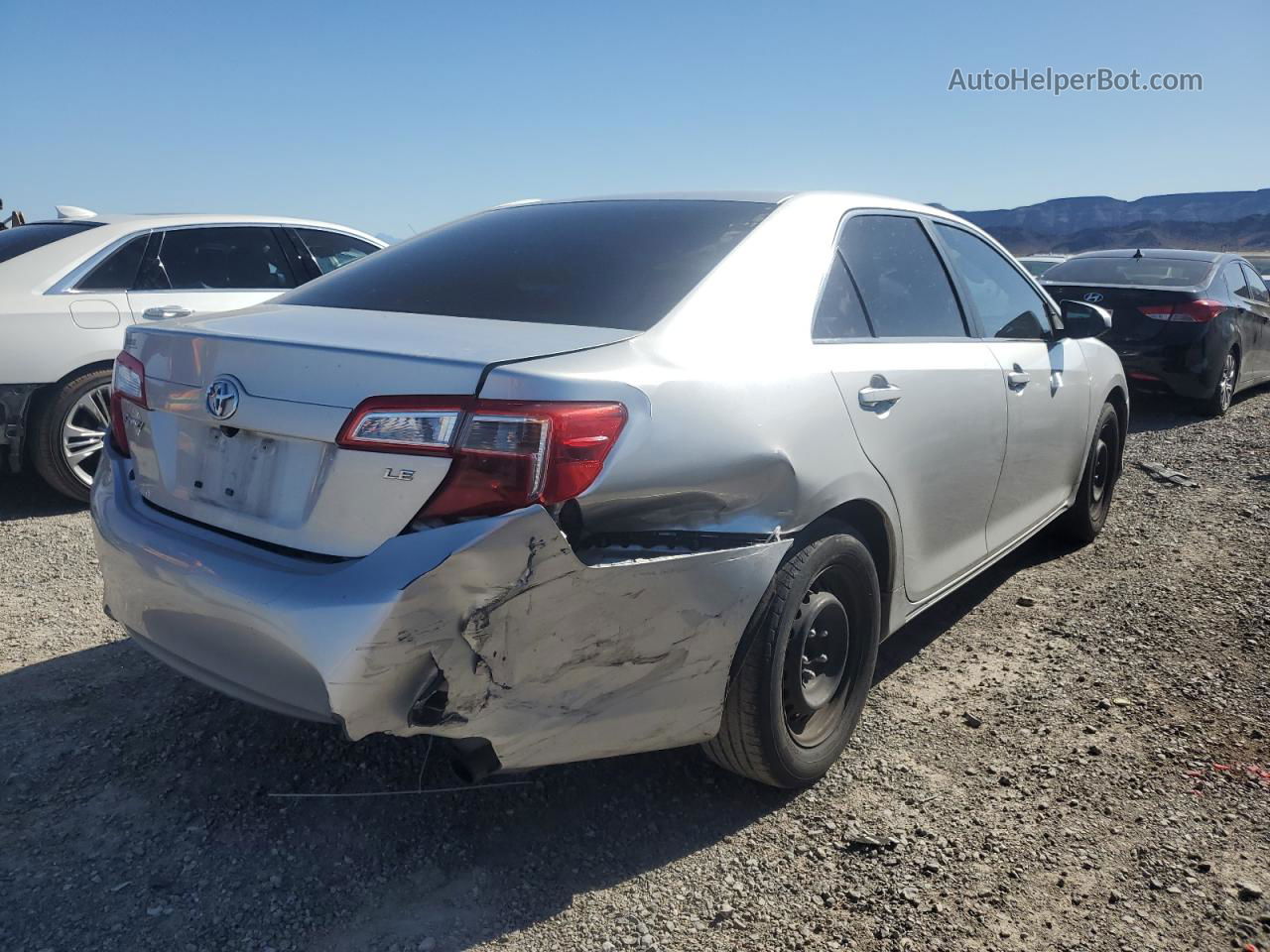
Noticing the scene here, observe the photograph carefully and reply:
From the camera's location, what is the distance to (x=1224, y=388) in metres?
8.96

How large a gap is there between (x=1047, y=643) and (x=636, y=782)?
1.94m

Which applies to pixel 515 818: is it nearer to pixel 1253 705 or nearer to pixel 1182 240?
pixel 1253 705

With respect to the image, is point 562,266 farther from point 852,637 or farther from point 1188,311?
point 1188,311

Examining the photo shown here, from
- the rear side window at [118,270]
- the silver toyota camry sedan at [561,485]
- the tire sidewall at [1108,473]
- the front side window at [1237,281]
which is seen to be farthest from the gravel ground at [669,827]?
the front side window at [1237,281]

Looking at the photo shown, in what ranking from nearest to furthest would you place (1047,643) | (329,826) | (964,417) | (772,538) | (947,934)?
(947,934)
(772,538)
(329,826)
(964,417)
(1047,643)

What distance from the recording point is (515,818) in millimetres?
2582

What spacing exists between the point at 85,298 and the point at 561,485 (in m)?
4.57

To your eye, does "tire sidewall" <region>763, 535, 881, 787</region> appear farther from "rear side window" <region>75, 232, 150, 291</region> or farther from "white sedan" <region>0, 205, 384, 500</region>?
"rear side window" <region>75, 232, 150, 291</region>

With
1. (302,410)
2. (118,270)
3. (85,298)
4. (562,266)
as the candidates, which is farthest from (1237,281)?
(302,410)

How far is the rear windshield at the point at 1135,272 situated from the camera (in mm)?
8927

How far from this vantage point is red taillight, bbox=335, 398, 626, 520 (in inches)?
76.7

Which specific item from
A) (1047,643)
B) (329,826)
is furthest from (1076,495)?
(329,826)

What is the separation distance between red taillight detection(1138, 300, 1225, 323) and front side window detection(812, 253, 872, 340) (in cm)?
686

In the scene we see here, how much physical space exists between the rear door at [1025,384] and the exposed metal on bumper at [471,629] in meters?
1.72
